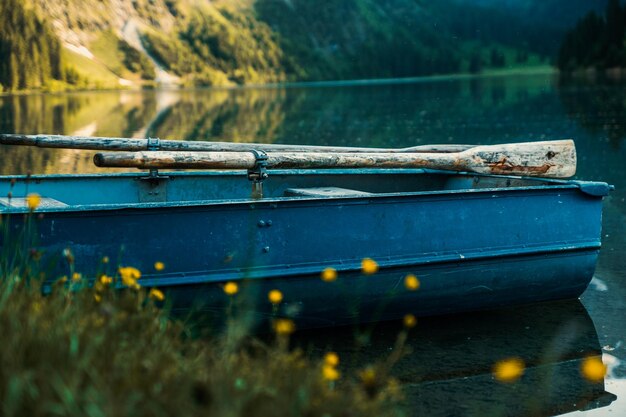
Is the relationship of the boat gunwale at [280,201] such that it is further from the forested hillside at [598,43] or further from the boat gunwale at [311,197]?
the forested hillside at [598,43]

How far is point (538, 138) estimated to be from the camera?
2883 centimetres

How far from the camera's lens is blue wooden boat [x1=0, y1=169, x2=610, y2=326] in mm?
7406

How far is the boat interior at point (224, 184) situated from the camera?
949 centimetres

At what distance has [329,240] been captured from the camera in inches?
318

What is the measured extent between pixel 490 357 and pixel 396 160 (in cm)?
248

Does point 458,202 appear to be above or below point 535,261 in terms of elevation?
above

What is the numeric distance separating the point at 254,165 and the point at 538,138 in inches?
872

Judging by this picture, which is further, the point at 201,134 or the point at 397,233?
the point at 201,134

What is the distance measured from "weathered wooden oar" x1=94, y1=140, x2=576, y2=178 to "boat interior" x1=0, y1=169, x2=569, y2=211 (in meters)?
0.28


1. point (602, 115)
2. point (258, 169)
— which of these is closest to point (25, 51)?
point (602, 115)

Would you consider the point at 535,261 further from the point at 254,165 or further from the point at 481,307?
the point at 254,165

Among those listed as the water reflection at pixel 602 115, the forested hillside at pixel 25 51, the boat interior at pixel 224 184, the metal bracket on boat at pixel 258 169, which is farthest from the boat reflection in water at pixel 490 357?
the forested hillside at pixel 25 51

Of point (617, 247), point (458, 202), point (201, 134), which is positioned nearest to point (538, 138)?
point (201, 134)

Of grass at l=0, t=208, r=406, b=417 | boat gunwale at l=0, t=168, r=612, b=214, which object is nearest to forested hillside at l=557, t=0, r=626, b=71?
boat gunwale at l=0, t=168, r=612, b=214
